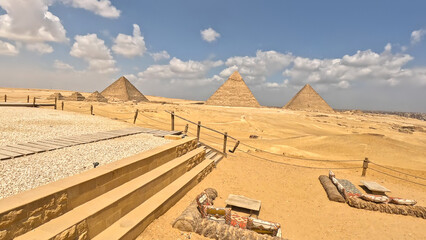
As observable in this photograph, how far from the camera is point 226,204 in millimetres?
6387

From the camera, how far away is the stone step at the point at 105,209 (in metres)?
3.10

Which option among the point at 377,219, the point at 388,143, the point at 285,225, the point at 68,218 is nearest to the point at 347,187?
the point at 377,219

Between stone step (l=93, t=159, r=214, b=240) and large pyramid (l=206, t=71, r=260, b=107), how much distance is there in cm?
6687

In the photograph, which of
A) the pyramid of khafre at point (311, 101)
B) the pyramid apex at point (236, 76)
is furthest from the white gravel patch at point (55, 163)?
the pyramid of khafre at point (311, 101)

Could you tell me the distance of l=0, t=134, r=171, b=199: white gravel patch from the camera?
12.0 feet

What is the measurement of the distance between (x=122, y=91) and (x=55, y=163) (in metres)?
56.7

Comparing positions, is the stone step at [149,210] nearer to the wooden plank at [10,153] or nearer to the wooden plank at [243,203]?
the wooden plank at [243,203]

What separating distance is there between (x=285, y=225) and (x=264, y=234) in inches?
53.4

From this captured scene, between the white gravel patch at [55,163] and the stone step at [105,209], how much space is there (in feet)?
2.53

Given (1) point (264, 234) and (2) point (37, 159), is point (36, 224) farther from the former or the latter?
(1) point (264, 234)

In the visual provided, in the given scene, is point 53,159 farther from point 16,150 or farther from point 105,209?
point 105,209

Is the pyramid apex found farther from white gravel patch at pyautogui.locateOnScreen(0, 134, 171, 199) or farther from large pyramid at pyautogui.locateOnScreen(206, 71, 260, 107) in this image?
white gravel patch at pyautogui.locateOnScreen(0, 134, 171, 199)

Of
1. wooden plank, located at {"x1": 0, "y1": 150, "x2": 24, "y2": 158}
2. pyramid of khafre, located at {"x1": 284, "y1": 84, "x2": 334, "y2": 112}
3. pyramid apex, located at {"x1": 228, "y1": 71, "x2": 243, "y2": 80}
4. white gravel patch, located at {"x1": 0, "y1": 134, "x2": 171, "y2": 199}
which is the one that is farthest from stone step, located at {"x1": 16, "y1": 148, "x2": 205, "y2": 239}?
pyramid of khafre, located at {"x1": 284, "y1": 84, "x2": 334, "y2": 112}

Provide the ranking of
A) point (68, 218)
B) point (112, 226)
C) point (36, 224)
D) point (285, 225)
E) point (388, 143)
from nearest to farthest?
point (36, 224) → point (68, 218) → point (112, 226) → point (285, 225) → point (388, 143)
